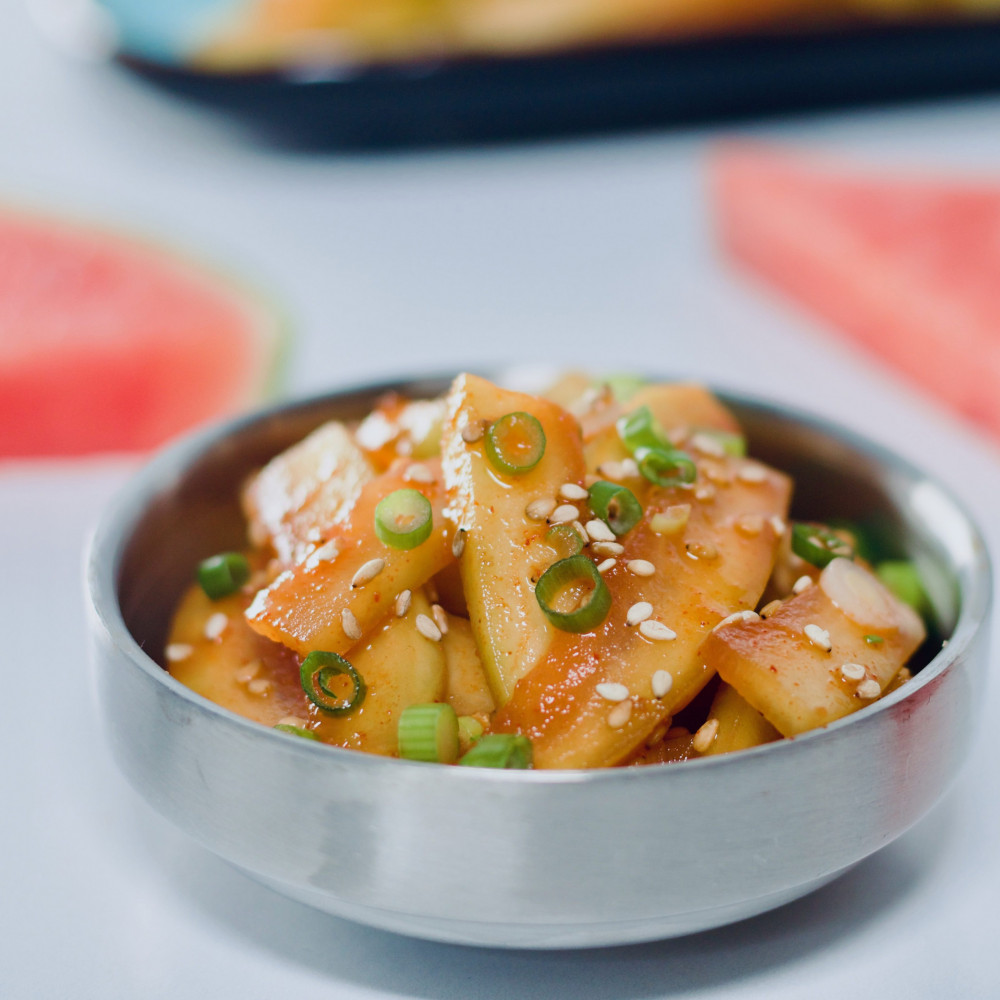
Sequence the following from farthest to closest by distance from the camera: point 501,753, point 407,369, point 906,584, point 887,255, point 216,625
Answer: point 887,255, point 407,369, point 906,584, point 216,625, point 501,753

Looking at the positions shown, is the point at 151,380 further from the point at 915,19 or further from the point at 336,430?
the point at 915,19

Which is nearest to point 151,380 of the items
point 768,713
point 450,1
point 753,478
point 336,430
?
point 336,430

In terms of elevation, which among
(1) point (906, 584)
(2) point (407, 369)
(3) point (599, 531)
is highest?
(3) point (599, 531)

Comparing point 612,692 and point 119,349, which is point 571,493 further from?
point 119,349

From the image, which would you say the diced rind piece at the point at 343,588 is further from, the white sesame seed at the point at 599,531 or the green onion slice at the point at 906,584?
the green onion slice at the point at 906,584

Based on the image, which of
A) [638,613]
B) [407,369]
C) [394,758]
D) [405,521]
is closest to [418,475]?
[405,521]

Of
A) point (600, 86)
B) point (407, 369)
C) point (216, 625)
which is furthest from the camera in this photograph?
point (600, 86)
